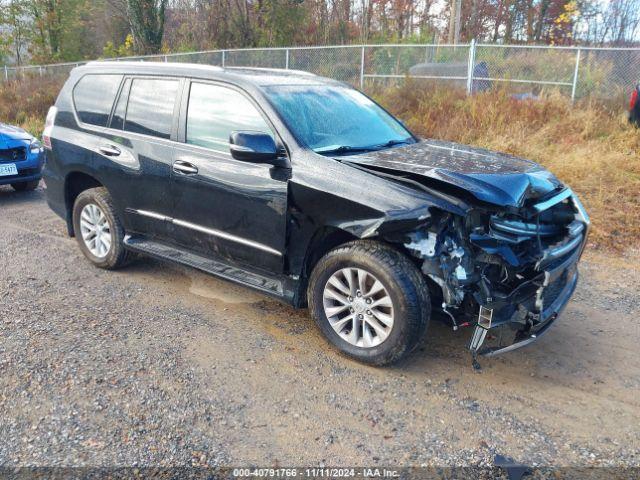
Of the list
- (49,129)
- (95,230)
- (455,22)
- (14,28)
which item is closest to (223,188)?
(95,230)

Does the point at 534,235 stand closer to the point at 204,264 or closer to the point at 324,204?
the point at 324,204

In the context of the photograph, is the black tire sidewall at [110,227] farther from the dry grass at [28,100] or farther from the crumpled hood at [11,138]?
the dry grass at [28,100]

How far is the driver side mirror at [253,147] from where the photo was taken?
3.48 m

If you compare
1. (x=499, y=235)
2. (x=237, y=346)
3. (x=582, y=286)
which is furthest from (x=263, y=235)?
(x=582, y=286)

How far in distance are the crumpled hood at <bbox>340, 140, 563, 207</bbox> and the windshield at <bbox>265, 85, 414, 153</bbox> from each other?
211 millimetres

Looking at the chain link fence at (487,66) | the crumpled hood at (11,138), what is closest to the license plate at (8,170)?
the crumpled hood at (11,138)

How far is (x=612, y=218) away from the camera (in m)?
6.33

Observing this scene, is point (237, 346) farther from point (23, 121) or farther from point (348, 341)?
point (23, 121)

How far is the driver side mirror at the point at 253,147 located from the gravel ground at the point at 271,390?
1280mm

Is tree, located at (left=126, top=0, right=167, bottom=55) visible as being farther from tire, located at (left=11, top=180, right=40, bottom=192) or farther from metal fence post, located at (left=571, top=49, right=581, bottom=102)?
metal fence post, located at (left=571, top=49, right=581, bottom=102)

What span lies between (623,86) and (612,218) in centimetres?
493

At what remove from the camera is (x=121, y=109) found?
465 cm

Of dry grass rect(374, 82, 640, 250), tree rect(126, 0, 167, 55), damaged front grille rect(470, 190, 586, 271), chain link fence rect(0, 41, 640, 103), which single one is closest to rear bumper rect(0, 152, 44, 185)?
dry grass rect(374, 82, 640, 250)

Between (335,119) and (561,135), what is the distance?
639 cm
